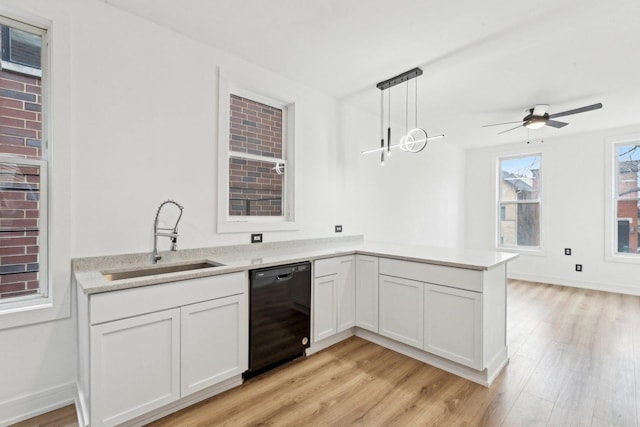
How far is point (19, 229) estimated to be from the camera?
1907mm

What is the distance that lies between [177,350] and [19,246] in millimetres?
1185

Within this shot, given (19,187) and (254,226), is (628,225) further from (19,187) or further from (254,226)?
(19,187)

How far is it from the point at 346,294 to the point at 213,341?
1.32 metres

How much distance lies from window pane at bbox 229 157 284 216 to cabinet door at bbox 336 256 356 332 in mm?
883

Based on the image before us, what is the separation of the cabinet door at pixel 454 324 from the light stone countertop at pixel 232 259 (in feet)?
0.76

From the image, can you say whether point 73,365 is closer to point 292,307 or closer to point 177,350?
point 177,350

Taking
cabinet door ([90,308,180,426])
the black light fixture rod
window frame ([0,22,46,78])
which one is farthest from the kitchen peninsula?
the black light fixture rod

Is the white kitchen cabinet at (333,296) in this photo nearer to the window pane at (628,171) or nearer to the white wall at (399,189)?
the white wall at (399,189)

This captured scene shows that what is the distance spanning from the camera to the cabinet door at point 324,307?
2656 mm

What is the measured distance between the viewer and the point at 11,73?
1.89 m

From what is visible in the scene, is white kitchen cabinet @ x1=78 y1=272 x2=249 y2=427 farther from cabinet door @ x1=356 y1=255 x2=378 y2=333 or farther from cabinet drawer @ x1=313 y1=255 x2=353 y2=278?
cabinet door @ x1=356 y1=255 x2=378 y2=333

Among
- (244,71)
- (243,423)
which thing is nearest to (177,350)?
(243,423)

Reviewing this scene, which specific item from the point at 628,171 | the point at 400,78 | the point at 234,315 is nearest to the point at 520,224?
the point at 628,171

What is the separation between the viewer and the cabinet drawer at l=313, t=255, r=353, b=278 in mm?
2656
